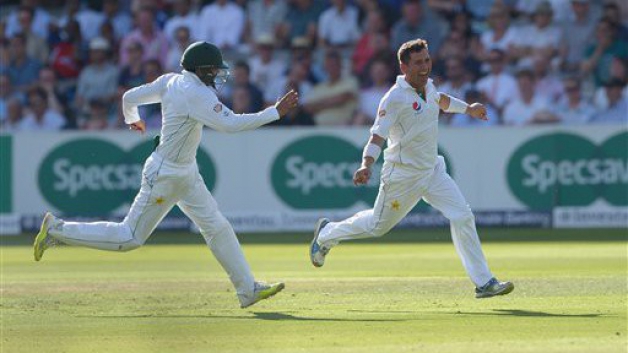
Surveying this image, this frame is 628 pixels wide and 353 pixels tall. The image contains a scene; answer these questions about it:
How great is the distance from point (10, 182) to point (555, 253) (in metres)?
7.64

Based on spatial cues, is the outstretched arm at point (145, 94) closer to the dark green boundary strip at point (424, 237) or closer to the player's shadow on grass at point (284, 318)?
the player's shadow on grass at point (284, 318)

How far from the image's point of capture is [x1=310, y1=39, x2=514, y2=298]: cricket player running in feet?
31.6

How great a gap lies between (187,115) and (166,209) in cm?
68

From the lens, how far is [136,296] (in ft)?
34.3

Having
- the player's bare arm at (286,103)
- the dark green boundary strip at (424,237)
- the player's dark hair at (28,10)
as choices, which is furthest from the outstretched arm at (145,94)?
the player's dark hair at (28,10)

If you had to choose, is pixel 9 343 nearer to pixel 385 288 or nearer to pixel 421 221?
pixel 385 288

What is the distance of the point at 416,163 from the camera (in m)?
9.88

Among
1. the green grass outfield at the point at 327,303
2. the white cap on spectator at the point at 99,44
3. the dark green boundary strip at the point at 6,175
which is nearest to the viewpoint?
the green grass outfield at the point at 327,303

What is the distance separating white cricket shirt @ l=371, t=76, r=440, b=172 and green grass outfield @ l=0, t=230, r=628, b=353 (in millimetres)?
1003

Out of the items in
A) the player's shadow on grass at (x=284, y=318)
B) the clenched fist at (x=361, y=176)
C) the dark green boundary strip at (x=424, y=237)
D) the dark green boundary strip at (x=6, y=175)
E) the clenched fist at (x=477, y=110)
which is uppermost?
Result: the clenched fist at (x=477, y=110)

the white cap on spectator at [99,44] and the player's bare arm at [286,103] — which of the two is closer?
the player's bare arm at [286,103]

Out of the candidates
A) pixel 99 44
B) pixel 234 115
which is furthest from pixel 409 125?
pixel 99 44

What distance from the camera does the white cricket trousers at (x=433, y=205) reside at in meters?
9.66

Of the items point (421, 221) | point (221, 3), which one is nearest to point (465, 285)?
point (421, 221)
